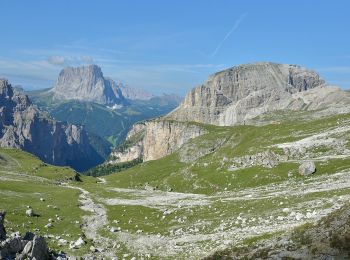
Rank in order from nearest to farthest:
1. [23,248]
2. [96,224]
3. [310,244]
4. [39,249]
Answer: [310,244] < [23,248] < [39,249] < [96,224]

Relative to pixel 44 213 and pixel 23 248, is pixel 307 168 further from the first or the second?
pixel 23 248

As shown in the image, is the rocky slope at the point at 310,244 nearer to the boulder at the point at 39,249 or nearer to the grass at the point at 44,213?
the boulder at the point at 39,249

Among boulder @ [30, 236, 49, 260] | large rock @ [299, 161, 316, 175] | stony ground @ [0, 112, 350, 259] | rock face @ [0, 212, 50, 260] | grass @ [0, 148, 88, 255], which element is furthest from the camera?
large rock @ [299, 161, 316, 175]

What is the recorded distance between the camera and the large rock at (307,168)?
92.2m

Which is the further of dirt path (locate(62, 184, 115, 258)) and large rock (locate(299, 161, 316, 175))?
large rock (locate(299, 161, 316, 175))

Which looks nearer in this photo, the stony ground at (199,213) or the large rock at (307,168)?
the stony ground at (199,213)

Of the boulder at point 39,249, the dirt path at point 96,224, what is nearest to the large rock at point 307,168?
the dirt path at point 96,224

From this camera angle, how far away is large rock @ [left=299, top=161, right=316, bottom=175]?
92.2 m

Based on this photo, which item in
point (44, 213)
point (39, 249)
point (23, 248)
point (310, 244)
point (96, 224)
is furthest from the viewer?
point (44, 213)

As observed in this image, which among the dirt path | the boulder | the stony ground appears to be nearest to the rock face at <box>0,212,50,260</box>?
the boulder

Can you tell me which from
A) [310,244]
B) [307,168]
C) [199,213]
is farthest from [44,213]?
[307,168]

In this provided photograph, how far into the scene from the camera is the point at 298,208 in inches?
2119

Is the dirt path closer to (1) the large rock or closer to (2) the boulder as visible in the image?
(2) the boulder

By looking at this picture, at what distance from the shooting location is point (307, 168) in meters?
93.2
